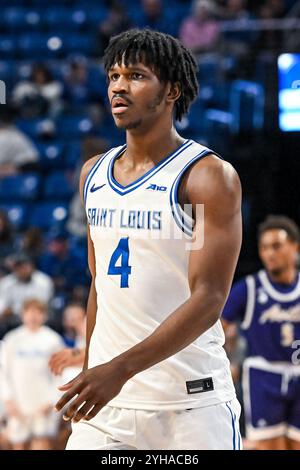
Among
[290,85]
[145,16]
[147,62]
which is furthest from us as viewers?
[145,16]

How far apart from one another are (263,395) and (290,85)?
3.97m

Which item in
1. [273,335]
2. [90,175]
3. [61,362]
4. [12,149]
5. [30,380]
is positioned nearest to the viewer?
[90,175]

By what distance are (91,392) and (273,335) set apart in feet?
12.8

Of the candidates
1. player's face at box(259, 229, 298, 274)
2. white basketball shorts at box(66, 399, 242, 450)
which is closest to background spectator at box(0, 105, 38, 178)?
player's face at box(259, 229, 298, 274)

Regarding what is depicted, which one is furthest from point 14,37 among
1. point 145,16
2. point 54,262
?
point 54,262

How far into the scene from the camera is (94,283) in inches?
149

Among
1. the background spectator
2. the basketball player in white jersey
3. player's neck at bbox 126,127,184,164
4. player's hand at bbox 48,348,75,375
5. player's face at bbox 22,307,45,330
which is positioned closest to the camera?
the basketball player in white jersey

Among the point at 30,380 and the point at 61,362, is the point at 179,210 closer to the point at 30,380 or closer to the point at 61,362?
the point at 61,362

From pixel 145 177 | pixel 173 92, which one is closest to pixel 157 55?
pixel 173 92

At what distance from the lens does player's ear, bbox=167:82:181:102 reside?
3686mm

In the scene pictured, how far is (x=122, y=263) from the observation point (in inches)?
140

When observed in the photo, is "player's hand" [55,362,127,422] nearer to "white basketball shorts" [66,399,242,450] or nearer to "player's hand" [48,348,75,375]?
"white basketball shorts" [66,399,242,450]

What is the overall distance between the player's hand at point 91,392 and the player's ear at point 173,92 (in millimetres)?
1083
